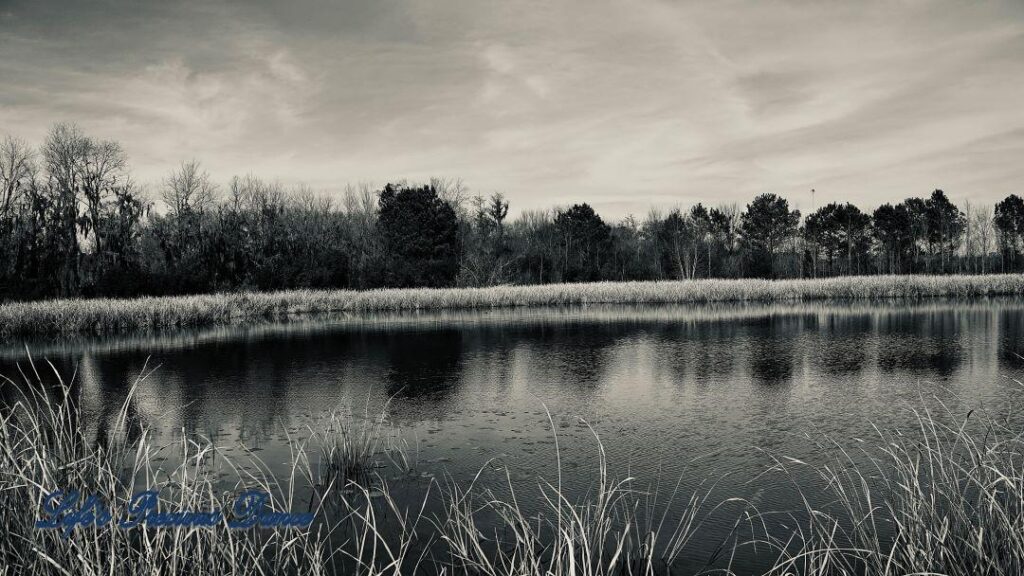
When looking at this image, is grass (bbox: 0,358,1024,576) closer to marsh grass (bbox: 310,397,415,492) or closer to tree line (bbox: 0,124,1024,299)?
marsh grass (bbox: 310,397,415,492)

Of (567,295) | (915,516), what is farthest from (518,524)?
(567,295)

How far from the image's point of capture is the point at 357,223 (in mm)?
64438

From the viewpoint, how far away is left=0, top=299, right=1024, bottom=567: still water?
6.30 metres

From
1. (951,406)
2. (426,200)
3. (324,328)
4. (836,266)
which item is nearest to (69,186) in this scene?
(426,200)

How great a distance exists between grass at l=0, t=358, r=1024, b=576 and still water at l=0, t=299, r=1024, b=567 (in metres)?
0.37

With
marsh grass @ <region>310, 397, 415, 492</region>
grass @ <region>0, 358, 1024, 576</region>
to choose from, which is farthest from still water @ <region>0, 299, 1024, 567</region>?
grass @ <region>0, 358, 1024, 576</region>

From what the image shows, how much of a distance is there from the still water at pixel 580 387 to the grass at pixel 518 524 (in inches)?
14.5

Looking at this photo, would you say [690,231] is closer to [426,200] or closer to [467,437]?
[426,200]

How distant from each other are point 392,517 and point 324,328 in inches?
738

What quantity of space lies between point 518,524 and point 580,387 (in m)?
5.53

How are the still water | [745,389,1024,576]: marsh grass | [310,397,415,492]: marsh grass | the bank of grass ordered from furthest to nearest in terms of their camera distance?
the bank of grass
the still water
[310,397,415,492]: marsh grass
[745,389,1024,576]: marsh grass

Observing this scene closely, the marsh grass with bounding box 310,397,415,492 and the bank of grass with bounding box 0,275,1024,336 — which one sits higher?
the bank of grass with bounding box 0,275,1024,336

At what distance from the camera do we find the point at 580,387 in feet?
33.0

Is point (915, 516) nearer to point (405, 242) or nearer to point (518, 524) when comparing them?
point (518, 524)
